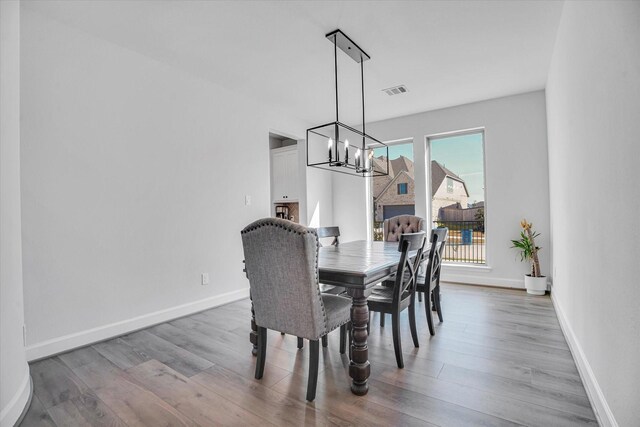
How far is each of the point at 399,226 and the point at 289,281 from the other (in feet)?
8.37

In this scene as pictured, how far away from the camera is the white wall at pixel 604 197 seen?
3.71 ft

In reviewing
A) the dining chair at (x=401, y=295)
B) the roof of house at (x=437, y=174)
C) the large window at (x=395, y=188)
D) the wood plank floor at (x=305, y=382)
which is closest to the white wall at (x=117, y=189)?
the wood plank floor at (x=305, y=382)

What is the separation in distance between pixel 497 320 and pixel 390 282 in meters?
1.02

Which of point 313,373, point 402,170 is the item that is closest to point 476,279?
point 402,170

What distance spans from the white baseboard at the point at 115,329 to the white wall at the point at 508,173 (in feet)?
10.9

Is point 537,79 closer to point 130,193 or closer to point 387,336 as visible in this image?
point 387,336

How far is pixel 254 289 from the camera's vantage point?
191 cm

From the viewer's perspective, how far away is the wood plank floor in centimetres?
159

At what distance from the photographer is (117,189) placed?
277 centimetres

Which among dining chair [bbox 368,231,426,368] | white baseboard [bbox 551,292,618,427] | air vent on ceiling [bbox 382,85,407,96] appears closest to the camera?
white baseboard [bbox 551,292,618,427]

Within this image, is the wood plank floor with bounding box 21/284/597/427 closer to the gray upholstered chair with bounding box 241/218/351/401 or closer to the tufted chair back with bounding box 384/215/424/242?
the gray upholstered chair with bounding box 241/218/351/401

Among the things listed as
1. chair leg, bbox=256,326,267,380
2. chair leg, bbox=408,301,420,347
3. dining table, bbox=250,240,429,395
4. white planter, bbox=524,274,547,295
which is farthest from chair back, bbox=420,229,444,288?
white planter, bbox=524,274,547,295

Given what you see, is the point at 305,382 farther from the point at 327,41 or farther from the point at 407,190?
the point at 407,190

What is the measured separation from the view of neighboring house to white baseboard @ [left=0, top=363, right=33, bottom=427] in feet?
15.0
